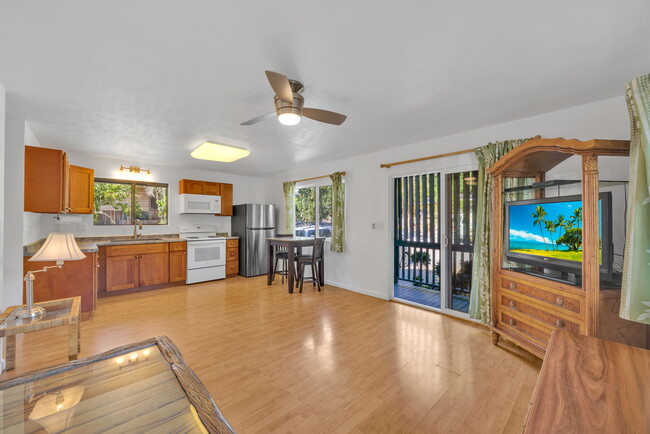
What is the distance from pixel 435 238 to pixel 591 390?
148 inches

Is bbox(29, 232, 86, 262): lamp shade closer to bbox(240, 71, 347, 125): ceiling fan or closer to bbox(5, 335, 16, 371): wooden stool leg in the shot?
bbox(5, 335, 16, 371): wooden stool leg

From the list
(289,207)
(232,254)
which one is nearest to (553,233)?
(289,207)

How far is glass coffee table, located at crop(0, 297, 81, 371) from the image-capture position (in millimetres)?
1799

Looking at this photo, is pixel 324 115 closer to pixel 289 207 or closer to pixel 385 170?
pixel 385 170

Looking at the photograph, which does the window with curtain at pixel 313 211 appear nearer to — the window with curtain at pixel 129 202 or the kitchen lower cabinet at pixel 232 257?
the kitchen lower cabinet at pixel 232 257

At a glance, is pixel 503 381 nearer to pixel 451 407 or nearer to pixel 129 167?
pixel 451 407

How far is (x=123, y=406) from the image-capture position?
2.69 ft

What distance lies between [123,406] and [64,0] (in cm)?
185

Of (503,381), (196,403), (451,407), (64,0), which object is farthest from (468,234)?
(64,0)

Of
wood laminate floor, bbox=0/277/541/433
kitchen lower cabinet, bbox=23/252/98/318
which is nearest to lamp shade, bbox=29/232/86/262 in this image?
wood laminate floor, bbox=0/277/541/433

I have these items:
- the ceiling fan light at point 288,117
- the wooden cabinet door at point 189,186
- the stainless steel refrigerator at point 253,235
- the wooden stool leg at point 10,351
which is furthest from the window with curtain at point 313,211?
the wooden stool leg at point 10,351

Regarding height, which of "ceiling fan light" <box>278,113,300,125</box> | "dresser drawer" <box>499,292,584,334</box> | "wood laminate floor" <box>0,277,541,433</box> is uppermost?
"ceiling fan light" <box>278,113,300,125</box>

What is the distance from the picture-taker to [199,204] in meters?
5.45

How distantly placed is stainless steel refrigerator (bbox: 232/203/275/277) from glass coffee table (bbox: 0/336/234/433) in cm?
466
